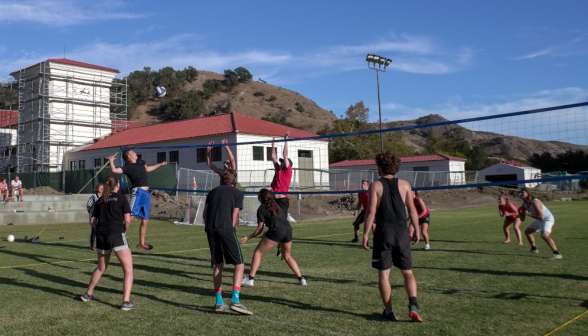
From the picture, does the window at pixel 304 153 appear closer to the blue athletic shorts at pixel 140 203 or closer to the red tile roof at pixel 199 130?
the red tile roof at pixel 199 130

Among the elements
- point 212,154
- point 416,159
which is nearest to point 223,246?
point 212,154

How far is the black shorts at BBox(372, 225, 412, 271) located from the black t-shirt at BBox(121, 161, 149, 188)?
20.1 feet

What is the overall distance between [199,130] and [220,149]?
19.2 feet

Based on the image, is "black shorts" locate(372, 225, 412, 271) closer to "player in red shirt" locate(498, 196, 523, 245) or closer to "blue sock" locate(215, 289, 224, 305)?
"blue sock" locate(215, 289, 224, 305)

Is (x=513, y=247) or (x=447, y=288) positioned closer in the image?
(x=447, y=288)

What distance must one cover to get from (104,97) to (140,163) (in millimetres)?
46332

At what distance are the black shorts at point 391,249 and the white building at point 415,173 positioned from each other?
17971 millimetres

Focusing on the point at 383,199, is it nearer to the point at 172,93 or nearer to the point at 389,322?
the point at 389,322

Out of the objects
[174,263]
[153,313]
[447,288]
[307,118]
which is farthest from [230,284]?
[307,118]

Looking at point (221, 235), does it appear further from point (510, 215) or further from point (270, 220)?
point (510, 215)

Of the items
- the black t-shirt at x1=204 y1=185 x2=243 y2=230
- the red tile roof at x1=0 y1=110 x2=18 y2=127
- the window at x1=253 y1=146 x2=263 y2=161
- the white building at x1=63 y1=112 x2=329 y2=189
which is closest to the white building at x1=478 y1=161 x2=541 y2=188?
the white building at x1=63 y1=112 x2=329 y2=189

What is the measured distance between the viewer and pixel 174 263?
10.3 m

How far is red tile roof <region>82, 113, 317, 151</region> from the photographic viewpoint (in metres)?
39.2

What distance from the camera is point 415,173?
133 ft
